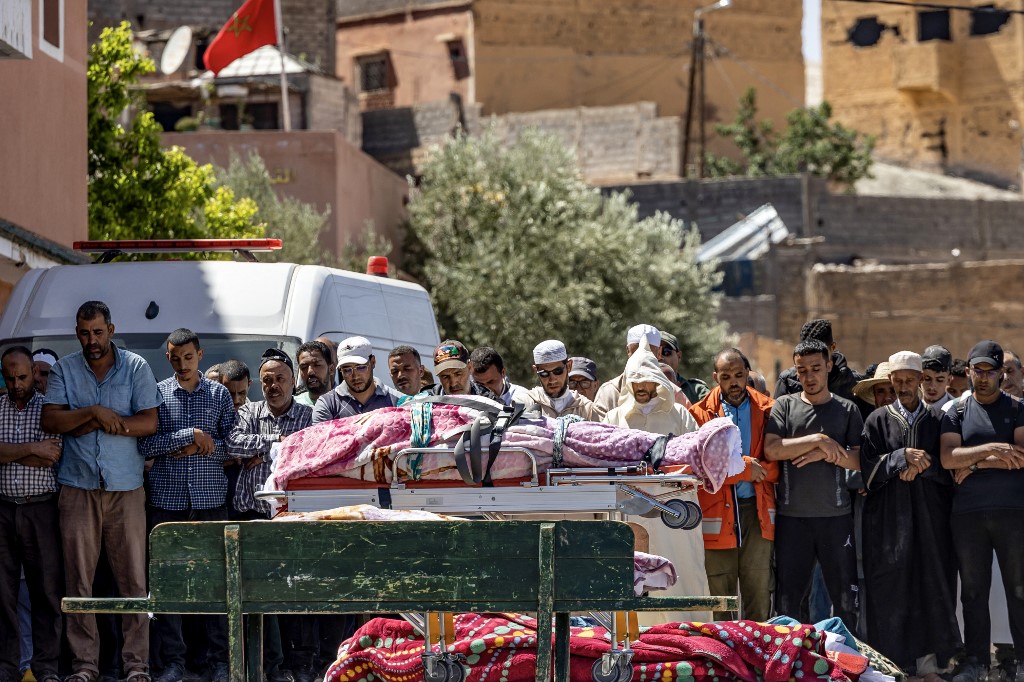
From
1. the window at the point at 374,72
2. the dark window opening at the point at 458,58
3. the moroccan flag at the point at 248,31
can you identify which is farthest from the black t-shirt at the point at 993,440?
the window at the point at 374,72

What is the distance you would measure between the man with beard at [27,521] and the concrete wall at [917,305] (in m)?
28.7

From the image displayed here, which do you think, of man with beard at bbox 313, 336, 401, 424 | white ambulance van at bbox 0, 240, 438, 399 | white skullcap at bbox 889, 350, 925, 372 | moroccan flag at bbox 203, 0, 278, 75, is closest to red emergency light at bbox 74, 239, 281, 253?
white ambulance van at bbox 0, 240, 438, 399

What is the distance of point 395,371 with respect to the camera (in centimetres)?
1062

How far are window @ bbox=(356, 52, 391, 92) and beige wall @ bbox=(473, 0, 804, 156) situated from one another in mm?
2628

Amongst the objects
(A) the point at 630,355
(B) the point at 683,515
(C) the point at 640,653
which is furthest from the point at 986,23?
(C) the point at 640,653

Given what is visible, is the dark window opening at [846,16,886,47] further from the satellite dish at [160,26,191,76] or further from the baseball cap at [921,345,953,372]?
the baseball cap at [921,345,953,372]

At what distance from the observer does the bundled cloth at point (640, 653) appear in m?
7.21

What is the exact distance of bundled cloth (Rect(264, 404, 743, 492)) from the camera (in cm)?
751

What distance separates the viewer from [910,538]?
33.9 ft

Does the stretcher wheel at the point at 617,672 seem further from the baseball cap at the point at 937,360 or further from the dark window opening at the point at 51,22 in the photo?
the dark window opening at the point at 51,22

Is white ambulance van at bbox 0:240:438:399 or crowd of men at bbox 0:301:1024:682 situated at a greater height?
white ambulance van at bbox 0:240:438:399

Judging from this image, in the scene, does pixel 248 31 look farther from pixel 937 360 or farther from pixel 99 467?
pixel 99 467

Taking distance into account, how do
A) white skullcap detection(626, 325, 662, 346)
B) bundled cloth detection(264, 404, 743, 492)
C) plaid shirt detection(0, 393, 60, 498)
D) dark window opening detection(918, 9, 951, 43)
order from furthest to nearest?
dark window opening detection(918, 9, 951, 43), white skullcap detection(626, 325, 662, 346), plaid shirt detection(0, 393, 60, 498), bundled cloth detection(264, 404, 743, 492)

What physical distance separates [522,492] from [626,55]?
4065 centimetres
